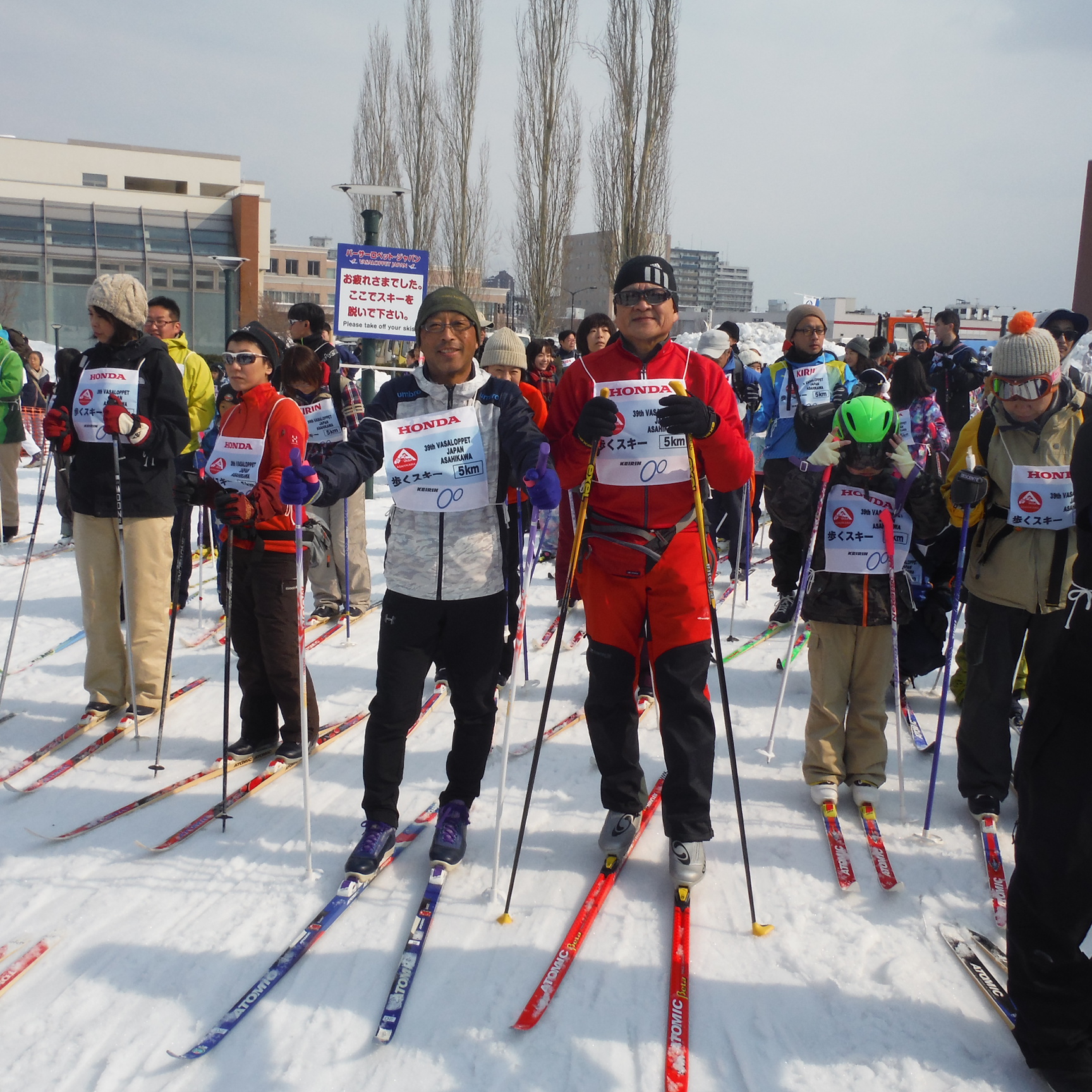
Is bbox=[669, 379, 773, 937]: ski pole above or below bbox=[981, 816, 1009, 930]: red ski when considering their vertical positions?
above

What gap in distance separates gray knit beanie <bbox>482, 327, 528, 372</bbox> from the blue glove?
110 inches

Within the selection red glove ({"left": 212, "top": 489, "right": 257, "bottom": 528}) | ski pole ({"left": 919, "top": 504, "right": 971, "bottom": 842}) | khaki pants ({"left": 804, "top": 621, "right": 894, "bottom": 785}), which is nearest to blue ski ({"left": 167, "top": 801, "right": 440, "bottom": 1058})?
red glove ({"left": 212, "top": 489, "right": 257, "bottom": 528})

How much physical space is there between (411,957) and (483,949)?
0.23 metres

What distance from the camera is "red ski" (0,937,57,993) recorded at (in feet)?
8.50

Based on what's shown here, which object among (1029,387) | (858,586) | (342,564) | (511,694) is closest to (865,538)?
(858,586)

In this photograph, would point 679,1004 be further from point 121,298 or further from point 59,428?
point 121,298

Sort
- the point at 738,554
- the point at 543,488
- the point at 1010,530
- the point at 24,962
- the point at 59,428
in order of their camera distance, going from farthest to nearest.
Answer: the point at 738,554 → the point at 59,428 → the point at 1010,530 → the point at 543,488 → the point at 24,962

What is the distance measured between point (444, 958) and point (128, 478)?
9.64ft

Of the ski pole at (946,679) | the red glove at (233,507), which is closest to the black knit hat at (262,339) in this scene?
the red glove at (233,507)

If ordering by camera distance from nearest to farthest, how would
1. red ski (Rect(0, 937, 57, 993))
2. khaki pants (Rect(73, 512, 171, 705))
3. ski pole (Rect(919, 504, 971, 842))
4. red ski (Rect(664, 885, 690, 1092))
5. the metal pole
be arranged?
red ski (Rect(664, 885, 690, 1092)) → red ski (Rect(0, 937, 57, 993)) → ski pole (Rect(919, 504, 971, 842)) → khaki pants (Rect(73, 512, 171, 705)) → the metal pole

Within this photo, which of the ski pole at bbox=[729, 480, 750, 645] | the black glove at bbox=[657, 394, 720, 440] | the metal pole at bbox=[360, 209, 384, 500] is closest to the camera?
the black glove at bbox=[657, 394, 720, 440]

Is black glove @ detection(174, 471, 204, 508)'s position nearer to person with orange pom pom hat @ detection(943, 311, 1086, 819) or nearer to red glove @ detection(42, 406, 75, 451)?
red glove @ detection(42, 406, 75, 451)

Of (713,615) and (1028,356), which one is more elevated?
(1028,356)

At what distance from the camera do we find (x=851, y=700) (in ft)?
12.3
